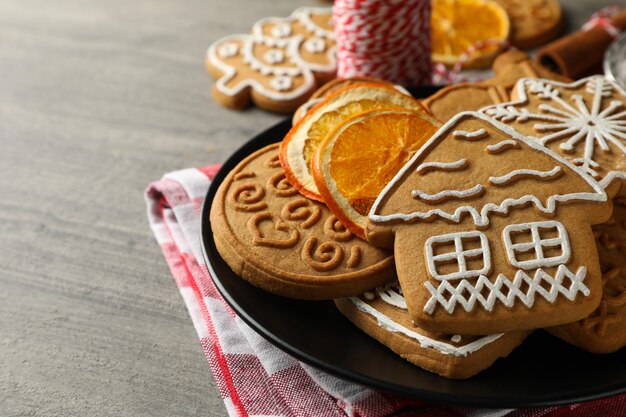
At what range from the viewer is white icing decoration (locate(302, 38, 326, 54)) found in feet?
6.93

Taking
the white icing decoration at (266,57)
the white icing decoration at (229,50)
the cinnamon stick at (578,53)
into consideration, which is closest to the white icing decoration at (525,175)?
the cinnamon stick at (578,53)

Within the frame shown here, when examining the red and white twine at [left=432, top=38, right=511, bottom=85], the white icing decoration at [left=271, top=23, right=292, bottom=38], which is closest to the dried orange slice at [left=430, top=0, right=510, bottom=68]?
the red and white twine at [left=432, top=38, right=511, bottom=85]

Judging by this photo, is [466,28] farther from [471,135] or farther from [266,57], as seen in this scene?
[471,135]

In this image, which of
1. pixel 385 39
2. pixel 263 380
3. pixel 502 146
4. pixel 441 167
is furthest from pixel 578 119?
pixel 263 380

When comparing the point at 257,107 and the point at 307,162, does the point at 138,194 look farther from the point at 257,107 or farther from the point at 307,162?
the point at 307,162

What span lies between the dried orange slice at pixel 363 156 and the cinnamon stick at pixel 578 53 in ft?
2.23

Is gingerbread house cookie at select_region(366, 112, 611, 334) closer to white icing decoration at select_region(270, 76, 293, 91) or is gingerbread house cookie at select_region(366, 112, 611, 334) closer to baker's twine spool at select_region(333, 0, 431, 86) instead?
baker's twine spool at select_region(333, 0, 431, 86)

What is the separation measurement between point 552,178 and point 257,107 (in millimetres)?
988

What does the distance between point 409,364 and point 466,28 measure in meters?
1.29

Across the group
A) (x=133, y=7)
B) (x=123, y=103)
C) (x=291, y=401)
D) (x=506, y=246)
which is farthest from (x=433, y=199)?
(x=133, y=7)

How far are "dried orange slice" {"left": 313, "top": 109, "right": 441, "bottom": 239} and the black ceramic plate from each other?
6.9 inches

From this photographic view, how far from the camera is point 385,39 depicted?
183 centimetres

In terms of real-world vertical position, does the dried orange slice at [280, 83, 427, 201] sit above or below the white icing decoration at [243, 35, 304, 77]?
above

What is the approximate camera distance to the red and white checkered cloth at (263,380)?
122cm
